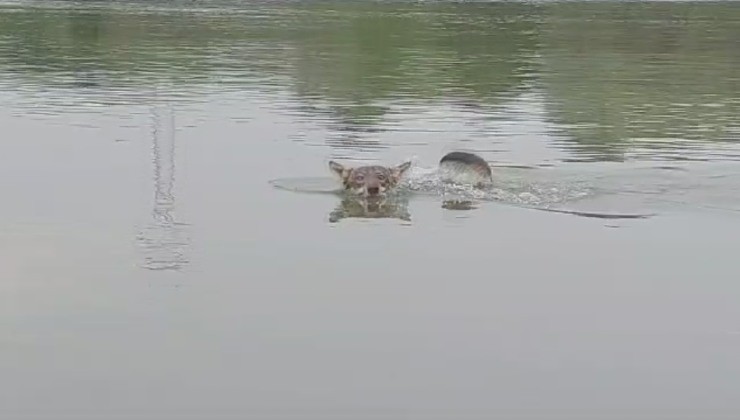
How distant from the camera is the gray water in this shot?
26.3ft

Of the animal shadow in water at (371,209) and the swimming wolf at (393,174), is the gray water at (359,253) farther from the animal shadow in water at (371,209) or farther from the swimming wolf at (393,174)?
the swimming wolf at (393,174)

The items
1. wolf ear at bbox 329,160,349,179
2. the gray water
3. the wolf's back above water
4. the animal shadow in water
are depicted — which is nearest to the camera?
the gray water

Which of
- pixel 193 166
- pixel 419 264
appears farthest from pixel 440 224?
pixel 193 166

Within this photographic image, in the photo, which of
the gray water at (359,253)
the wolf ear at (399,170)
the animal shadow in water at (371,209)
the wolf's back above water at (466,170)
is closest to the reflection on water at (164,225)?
the gray water at (359,253)

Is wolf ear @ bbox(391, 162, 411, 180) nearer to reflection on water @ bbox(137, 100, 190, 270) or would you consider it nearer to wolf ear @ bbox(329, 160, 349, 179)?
wolf ear @ bbox(329, 160, 349, 179)

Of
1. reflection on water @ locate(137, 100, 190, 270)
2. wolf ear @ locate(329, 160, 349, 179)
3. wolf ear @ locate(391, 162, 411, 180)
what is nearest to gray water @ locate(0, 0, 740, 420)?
reflection on water @ locate(137, 100, 190, 270)

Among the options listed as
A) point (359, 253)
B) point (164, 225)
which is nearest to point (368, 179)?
point (164, 225)

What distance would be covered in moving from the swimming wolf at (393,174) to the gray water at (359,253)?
0.31 meters

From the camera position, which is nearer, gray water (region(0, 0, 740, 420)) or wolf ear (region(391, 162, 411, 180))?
gray water (region(0, 0, 740, 420))

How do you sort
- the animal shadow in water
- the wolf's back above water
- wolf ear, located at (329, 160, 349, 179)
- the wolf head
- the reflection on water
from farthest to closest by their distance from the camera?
the wolf's back above water → wolf ear, located at (329, 160, 349, 179) → the wolf head → the animal shadow in water → the reflection on water

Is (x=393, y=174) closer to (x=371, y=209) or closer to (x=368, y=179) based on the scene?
(x=368, y=179)

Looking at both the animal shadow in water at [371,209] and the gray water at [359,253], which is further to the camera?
the animal shadow in water at [371,209]

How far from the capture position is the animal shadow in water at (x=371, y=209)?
13266mm

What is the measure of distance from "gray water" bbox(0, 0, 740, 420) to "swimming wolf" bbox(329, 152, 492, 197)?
0.31 metres
